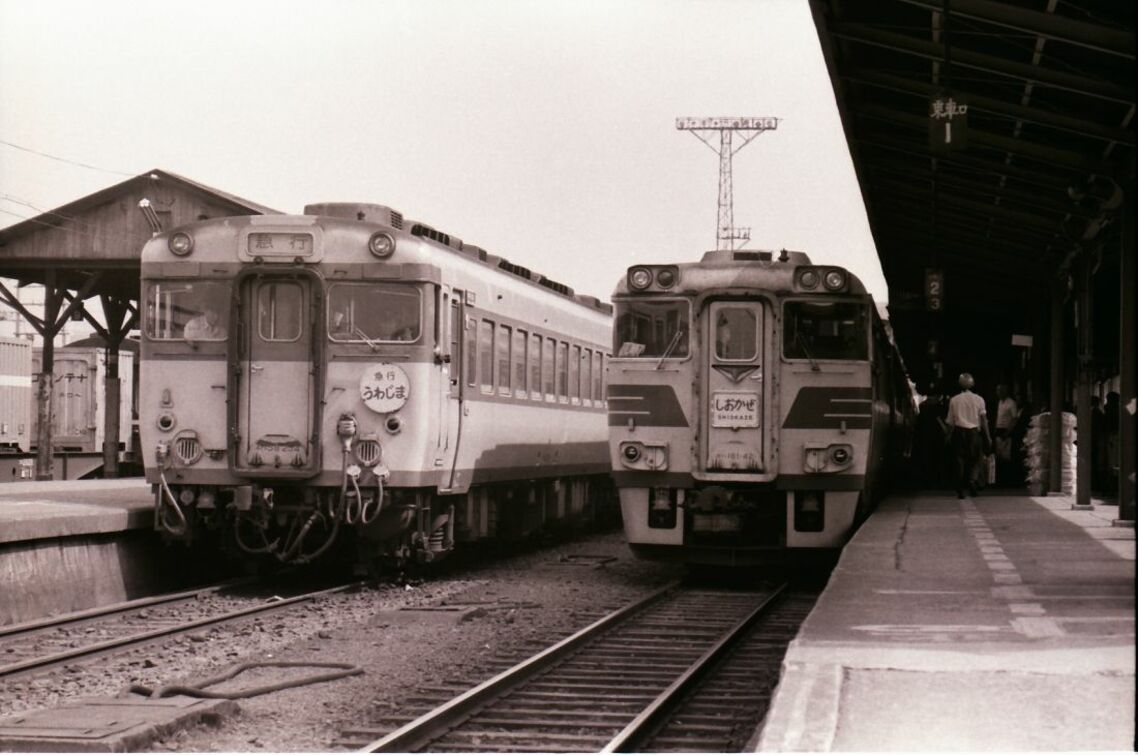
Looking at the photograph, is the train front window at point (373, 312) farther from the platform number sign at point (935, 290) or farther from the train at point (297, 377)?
the platform number sign at point (935, 290)

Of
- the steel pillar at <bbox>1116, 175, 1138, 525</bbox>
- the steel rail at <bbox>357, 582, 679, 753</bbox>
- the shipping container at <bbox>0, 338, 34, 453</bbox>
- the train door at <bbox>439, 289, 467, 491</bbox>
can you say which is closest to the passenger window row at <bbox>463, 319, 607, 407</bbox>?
the train door at <bbox>439, 289, 467, 491</bbox>

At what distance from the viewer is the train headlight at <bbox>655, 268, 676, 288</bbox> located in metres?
14.0

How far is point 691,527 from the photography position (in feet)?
45.5

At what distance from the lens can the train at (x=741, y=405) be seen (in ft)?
44.8

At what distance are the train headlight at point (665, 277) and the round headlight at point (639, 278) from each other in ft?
0.24

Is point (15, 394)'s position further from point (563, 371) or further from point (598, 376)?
point (563, 371)

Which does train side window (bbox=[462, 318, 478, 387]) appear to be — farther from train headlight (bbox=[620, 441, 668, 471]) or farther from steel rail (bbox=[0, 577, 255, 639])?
steel rail (bbox=[0, 577, 255, 639])

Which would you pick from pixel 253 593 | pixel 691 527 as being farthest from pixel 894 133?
pixel 253 593

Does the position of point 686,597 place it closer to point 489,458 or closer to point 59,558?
point 489,458

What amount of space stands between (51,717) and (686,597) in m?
7.23

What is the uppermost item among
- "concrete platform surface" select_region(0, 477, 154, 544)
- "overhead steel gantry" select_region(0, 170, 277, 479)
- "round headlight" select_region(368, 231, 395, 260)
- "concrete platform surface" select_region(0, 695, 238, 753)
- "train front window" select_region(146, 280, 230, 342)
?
"overhead steel gantry" select_region(0, 170, 277, 479)

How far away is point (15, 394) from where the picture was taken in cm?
3120

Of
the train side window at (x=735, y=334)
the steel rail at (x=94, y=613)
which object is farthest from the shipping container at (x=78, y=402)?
the train side window at (x=735, y=334)

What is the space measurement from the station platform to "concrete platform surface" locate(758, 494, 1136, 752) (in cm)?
623
